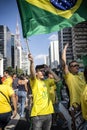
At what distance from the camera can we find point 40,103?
7.16 m

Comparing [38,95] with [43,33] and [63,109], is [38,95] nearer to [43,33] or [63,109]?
[43,33]

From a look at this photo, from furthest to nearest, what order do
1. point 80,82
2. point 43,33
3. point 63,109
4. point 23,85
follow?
point 23,85, point 63,109, point 43,33, point 80,82

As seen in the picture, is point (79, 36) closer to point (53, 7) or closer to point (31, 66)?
point (53, 7)

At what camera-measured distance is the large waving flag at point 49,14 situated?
753 centimetres

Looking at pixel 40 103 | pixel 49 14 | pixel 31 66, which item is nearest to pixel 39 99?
pixel 40 103

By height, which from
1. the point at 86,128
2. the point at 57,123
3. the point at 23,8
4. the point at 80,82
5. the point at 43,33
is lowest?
the point at 57,123

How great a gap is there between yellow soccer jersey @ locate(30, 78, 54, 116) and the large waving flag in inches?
38.8

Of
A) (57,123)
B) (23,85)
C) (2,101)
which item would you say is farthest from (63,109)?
(23,85)

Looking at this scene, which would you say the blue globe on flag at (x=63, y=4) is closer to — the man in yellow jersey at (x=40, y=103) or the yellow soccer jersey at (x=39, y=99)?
the man in yellow jersey at (x=40, y=103)

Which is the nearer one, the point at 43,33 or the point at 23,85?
the point at 43,33

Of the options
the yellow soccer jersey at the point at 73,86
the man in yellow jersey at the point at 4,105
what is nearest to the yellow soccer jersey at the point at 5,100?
the man in yellow jersey at the point at 4,105

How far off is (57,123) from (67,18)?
15.7 ft

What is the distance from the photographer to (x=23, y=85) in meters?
16.5

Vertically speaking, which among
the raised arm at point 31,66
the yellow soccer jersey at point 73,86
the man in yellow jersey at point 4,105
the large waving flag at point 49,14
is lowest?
the man in yellow jersey at point 4,105
